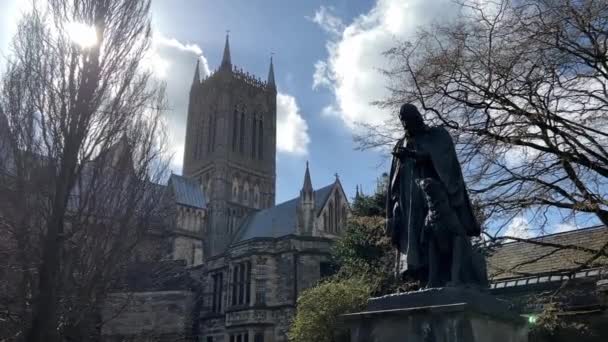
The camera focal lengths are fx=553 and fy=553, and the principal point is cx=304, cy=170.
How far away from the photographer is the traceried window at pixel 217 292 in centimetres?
3447

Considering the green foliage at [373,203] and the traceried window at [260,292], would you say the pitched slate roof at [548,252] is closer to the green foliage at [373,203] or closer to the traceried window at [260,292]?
the green foliage at [373,203]

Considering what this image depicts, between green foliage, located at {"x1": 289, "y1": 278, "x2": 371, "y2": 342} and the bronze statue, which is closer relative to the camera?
the bronze statue

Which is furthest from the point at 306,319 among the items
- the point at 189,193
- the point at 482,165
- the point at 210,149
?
the point at 210,149

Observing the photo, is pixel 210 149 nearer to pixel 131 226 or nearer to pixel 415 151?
pixel 131 226

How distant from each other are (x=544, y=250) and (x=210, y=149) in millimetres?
49513

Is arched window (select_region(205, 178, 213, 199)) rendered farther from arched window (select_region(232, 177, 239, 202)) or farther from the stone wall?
the stone wall

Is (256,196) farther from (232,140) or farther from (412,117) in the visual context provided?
(412,117)

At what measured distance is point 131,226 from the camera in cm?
1377

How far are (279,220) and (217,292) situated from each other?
13047 millimetres

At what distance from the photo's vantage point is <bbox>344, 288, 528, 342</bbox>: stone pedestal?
424 centimetres

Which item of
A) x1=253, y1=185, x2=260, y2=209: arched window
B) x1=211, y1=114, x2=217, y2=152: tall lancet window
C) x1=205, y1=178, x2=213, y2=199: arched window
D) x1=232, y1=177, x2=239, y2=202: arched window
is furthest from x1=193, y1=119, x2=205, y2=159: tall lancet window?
x1=253, y1=185, x2=260, y2=209: arched window

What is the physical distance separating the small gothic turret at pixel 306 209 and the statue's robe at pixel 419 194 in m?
37.8

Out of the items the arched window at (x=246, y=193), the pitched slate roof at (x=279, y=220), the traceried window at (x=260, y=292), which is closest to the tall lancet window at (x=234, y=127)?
the arched window at (x=246, y=193)

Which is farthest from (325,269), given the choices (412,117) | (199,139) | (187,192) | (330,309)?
(199,139)
